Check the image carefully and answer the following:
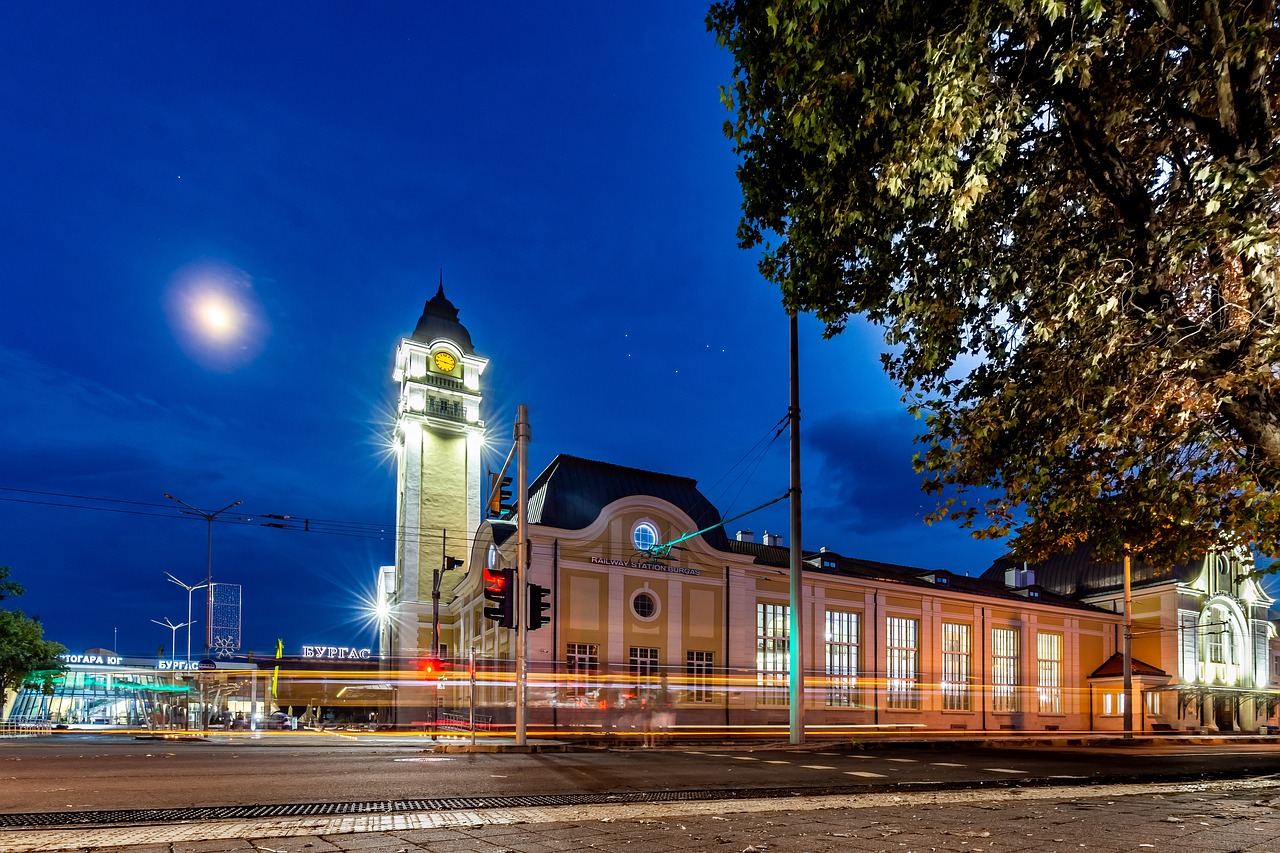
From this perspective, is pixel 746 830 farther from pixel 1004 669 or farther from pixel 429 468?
pixel 429 468

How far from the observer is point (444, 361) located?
5675cm

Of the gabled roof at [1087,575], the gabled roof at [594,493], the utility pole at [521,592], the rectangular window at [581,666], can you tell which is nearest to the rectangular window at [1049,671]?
the gabled roof at [1087,575]

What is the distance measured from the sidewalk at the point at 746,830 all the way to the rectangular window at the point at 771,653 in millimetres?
30475

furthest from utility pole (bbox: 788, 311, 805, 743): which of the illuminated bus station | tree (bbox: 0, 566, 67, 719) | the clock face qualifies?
tree (bbox: 0, 566, 67, 719)

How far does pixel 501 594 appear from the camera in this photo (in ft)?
60.8

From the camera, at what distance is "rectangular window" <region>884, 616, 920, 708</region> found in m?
40.1

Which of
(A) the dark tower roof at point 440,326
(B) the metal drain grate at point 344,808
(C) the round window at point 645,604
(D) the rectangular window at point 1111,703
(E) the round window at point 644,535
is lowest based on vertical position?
(D) the rectangular window at point 1111,703

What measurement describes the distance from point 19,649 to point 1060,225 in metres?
54.3

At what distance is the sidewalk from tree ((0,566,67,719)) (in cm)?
4843

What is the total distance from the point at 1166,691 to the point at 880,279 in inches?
2044

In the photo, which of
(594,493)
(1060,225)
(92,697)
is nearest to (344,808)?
(1060,225)

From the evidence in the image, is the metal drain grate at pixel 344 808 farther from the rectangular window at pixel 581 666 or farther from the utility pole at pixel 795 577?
the rectangular window at pixel 581 666

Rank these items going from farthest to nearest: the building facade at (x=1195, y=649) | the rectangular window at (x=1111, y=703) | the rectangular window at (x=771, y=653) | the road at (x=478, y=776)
→ the rectangular window at (x=1111, y=703) < the building facade at (x=1195, y=649) < the rectangular window at (x=771, y=653) < the road at (x=478, y=776)

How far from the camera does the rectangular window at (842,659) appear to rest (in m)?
38.6
